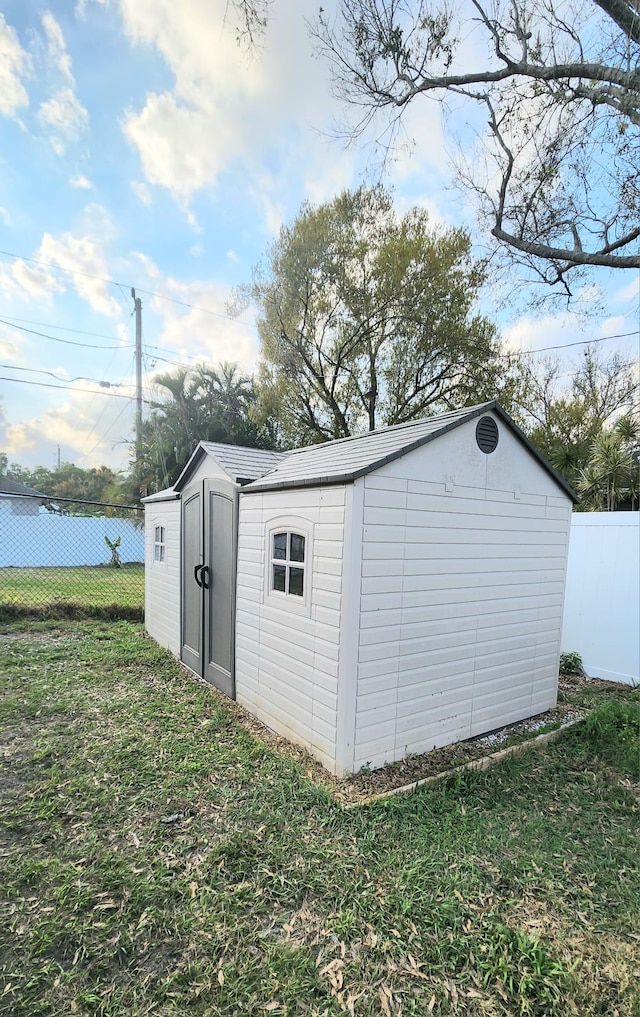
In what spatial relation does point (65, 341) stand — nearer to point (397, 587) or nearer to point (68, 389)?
point (68, 389)

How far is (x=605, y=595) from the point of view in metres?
6.09

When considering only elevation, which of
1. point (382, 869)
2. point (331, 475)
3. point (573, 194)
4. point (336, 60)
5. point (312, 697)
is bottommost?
point (382, 869)

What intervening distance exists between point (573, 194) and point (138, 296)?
63.1ft

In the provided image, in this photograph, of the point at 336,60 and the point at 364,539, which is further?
the point at 336,60

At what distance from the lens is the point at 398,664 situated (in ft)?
11.5

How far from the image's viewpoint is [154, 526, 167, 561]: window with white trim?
6863mm

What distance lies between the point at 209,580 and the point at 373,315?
34.3 feet

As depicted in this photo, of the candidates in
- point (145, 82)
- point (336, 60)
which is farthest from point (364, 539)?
point (145, 82)

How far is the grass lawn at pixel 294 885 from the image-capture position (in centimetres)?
179

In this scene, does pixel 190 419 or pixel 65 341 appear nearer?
pixel 65 341

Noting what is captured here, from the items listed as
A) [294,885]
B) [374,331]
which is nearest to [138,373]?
[374,331]

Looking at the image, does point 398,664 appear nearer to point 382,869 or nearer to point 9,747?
point 382,869

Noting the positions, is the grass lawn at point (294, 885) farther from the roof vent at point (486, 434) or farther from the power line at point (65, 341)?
the power line at point (65, 341)

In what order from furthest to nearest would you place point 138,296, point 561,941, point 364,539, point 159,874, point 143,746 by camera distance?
point 138,296
point 143,746
point 364,539
point 159,874
point 561,941
